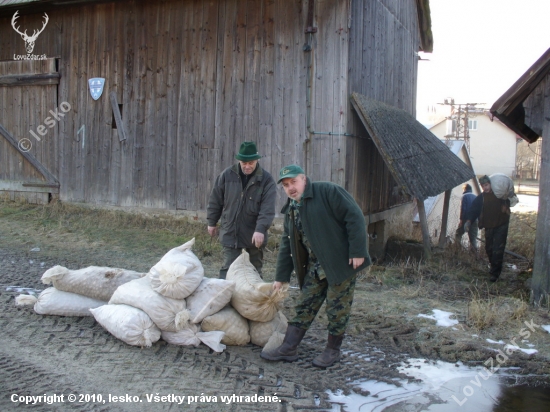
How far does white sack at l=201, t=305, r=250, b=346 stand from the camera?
4742 millimetres

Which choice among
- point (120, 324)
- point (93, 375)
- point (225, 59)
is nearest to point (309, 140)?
point (225, 59)

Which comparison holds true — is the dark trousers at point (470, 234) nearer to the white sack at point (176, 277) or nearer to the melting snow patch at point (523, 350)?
the melting snow patch at point (523, 350)

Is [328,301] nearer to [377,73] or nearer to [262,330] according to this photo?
[262,330]

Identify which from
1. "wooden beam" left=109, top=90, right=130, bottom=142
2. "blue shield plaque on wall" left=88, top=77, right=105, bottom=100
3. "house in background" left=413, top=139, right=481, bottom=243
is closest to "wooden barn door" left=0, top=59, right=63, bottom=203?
"blue shield plaque on wall" left=88, top=77, right=105, bottom=100

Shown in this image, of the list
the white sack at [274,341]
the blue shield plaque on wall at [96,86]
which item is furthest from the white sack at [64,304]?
the blue shield plaque on wall at [96,86]

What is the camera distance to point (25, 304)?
5375 millimetres

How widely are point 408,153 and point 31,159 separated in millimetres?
7837

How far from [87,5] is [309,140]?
5528 millimetres

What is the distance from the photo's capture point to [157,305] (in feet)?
15.2

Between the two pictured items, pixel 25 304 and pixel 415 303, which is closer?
pixel 25 304

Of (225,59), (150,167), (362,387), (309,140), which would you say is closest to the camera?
(362,387)

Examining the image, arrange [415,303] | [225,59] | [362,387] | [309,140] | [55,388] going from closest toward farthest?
[55,388] → [362,387] → [415,303] → [309,140] → [225,59]

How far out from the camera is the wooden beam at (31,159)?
11.5m

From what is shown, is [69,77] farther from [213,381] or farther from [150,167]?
[213,381]
